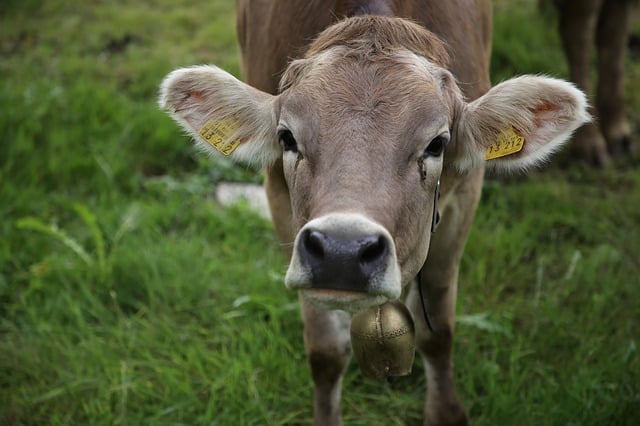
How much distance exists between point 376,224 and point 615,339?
6.73 ft

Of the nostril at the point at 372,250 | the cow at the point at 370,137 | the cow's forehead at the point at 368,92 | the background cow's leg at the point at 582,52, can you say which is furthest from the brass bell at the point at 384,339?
the background cow's leg at the point at 582,52

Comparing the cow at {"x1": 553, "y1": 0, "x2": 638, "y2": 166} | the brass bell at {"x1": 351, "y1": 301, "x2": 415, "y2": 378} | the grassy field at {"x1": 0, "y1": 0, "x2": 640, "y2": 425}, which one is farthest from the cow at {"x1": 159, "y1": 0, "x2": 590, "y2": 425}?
the cow at {"x1": 553, "y1": 0, "x2": 638, "y2": 166}

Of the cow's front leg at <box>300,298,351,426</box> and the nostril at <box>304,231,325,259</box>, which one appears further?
the cow's front leg at <box>300,298,351,426</box>

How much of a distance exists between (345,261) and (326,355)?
1216 mm

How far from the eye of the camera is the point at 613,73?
5.33 metres

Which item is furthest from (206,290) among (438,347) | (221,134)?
(221,134)

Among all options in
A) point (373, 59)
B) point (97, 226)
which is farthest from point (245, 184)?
point (373, 59)

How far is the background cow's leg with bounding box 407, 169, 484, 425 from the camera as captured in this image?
10.3ft

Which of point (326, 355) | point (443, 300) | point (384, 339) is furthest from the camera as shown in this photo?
point (443, 300)

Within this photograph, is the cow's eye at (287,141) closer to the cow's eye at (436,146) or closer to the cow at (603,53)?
the cow's eye at (436,146)

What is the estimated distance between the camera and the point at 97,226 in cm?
432

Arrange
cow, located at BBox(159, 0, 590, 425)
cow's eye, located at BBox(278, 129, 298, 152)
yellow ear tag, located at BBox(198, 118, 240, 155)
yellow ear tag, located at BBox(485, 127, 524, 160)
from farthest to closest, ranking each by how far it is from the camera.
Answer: yellow ear tag, located at BBox(198, 118, 240, 155)
yellow ear tag, located at BBox(485, 127, 524, 160)
cow's eye, located at BBox(278, 129, 298, 152)
cow, located at BBox(159, 0, 590, 425)

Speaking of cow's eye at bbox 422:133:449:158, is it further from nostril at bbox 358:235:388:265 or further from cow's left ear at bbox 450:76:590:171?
nostril at bbox 358:235:388:265

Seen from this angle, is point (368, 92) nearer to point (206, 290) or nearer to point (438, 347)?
point (438, 347)
